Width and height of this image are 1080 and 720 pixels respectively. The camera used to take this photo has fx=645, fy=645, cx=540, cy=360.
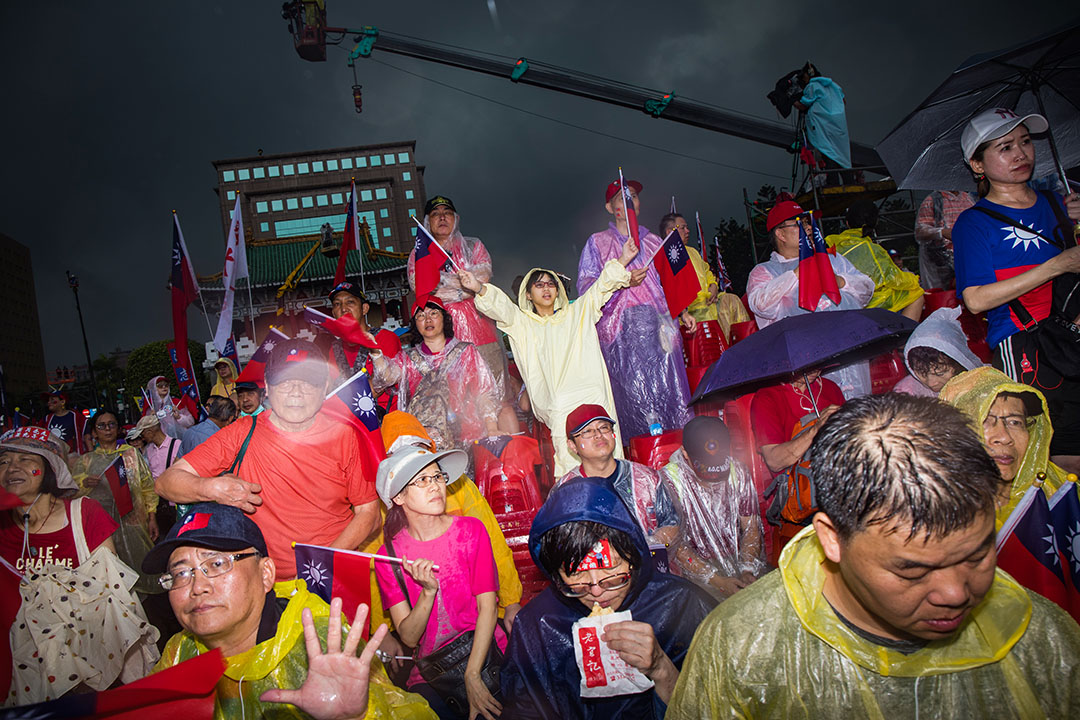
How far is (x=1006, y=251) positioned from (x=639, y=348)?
9.83ft

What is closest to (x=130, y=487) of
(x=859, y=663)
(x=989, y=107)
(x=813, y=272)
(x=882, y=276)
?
(x=813, y=272)

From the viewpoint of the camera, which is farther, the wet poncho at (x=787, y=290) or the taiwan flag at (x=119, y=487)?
the taiwan flag at (x=119, y=487)

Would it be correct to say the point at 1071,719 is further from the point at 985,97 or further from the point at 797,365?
the point at 985,97

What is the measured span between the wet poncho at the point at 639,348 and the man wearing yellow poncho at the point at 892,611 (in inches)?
159

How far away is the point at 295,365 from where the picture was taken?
3.32 meters

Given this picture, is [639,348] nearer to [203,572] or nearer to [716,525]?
[716,525]

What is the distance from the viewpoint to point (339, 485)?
132 inches

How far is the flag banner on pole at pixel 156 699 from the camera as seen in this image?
4.71 feet

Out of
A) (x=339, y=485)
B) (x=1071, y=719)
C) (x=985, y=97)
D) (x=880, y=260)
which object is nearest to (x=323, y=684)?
(x=339, y=485)

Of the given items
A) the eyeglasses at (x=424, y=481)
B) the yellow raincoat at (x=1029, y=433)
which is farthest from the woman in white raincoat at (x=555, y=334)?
the yellow raincoat at (x=1029, y=433)

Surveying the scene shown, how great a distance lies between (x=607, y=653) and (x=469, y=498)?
1.64 m

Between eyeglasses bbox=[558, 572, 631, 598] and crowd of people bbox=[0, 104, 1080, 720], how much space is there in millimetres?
11

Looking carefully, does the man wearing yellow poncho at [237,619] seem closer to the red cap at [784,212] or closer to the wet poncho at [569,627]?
the wet poncho at [569,627]

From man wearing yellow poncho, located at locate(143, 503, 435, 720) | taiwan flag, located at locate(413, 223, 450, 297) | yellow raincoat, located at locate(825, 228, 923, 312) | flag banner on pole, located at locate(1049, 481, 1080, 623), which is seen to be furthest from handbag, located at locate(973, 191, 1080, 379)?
taiwan flag, located at locate(413, 223, 450, 297)
